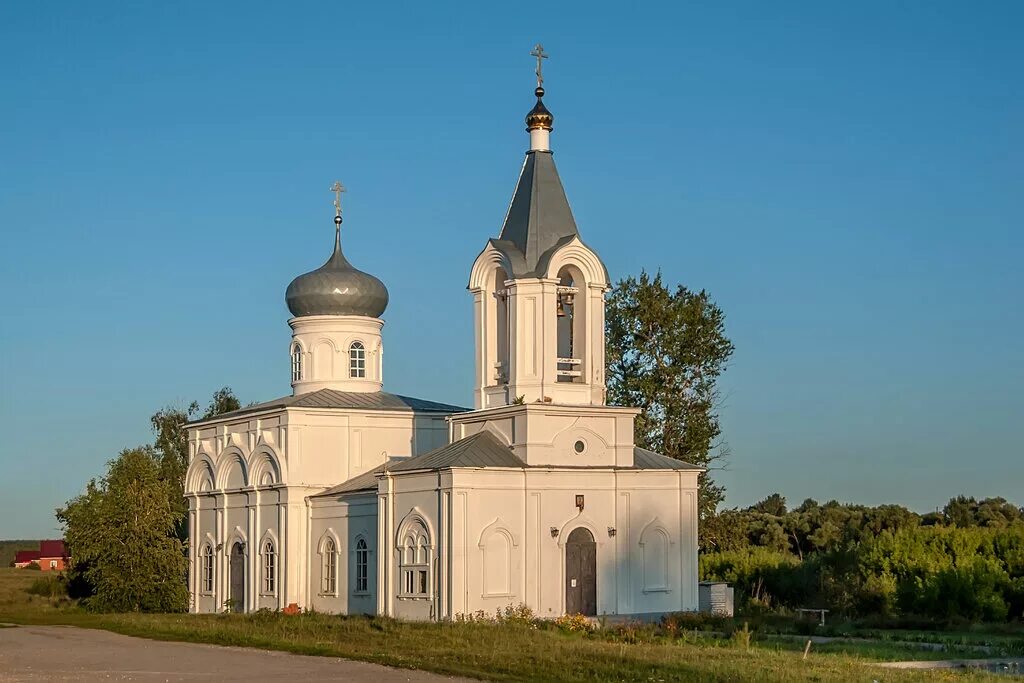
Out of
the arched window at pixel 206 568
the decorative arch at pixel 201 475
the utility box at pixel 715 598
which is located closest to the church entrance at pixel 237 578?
the arched window at pixel 206 568

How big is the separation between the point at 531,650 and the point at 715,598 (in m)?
11.6

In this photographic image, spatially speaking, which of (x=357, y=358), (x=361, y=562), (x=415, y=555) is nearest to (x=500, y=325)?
(x=415, y=555)

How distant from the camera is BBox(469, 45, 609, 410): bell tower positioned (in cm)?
3177

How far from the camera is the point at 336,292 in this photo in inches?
1594

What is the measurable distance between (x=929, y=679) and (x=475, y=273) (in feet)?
52.9

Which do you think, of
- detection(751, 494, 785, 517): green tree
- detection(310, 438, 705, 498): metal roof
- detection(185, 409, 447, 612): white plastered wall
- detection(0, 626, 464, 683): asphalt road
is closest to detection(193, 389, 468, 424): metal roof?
detection(185, 409, 447, 612): white plastered wall

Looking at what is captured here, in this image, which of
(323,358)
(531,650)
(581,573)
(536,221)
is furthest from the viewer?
(323,358)

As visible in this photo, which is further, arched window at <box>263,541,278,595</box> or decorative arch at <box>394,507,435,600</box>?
arched window at <box>263,541,278,595</box>

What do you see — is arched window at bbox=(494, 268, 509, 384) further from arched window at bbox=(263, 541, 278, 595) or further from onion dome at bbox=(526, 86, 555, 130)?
arched window at bbox=(263, 541, 278, 595)

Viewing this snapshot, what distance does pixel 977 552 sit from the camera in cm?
3678

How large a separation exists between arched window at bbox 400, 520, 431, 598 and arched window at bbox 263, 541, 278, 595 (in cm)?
663

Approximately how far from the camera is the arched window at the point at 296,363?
4094 cm

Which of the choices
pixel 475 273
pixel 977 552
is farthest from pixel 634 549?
pixel 977 552

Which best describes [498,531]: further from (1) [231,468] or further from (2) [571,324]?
(1) [231,468]
